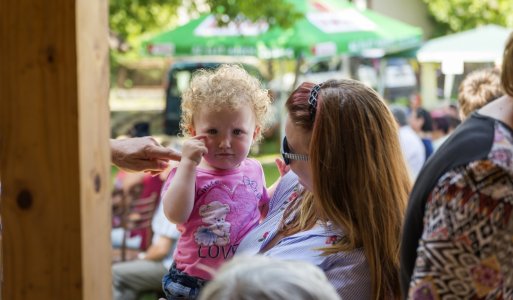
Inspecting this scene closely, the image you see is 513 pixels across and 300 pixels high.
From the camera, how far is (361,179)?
8.18 feet

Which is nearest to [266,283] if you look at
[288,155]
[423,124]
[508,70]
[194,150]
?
[508,70]

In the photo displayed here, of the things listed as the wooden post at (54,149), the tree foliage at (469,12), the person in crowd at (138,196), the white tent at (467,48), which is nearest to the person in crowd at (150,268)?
the person in crowd at (138,196)

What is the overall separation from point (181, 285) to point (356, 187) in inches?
34.6

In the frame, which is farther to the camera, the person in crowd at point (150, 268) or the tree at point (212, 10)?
the tree at point (212, 10)

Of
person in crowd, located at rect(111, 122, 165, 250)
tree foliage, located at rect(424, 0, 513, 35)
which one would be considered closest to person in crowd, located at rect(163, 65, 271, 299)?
person in crowd, located at rect(111, 122, 165, 250)

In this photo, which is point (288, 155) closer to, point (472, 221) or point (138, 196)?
point (472, 221)

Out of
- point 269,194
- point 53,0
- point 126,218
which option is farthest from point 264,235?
point 126,218

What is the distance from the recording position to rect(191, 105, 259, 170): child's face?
9.99 ft

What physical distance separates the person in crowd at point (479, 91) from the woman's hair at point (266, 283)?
317 centimetres

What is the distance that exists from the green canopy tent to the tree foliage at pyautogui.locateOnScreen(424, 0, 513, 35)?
13667mm

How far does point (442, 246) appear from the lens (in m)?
1.95

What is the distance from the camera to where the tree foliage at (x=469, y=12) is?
2745cm

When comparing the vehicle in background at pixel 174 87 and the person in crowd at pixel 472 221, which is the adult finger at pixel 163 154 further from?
the vehicle in background at pixel 174 87

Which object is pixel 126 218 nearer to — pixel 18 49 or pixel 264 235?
pixel 264 235
